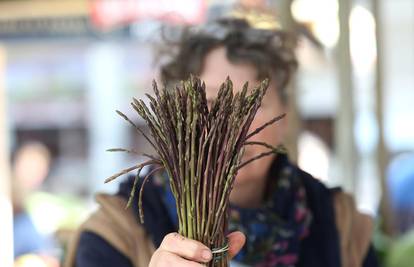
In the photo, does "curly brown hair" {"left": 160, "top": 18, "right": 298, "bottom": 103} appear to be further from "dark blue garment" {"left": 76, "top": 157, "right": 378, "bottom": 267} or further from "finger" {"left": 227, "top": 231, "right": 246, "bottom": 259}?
"finger" {"left": 227, "top": 231, "right": 246, "bottom": 259}

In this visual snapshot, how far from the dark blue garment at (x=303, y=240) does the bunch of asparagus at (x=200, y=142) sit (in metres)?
0.42

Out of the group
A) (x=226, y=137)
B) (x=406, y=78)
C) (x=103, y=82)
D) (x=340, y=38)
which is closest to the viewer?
(x=226, y=137)

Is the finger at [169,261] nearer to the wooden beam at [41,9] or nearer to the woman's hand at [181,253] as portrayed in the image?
the woman's hand at [181,253]

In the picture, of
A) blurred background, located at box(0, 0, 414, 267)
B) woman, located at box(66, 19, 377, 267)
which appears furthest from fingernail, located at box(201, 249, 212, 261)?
blurred background, located at box(0, 0, 414, 267)

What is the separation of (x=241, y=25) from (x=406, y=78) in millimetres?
7298

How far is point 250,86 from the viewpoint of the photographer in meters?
1.30

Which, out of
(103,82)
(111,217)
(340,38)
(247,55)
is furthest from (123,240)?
(103,82)

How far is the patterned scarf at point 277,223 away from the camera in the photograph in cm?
139

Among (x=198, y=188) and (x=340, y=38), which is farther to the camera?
(x=340, y=38)

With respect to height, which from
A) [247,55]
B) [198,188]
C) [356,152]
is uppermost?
[247,55]

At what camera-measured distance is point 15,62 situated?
7516 millimetres

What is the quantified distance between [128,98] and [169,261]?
6499 millimetres

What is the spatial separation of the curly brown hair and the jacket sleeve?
0.38m

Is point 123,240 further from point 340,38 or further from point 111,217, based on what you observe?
point 340,38
